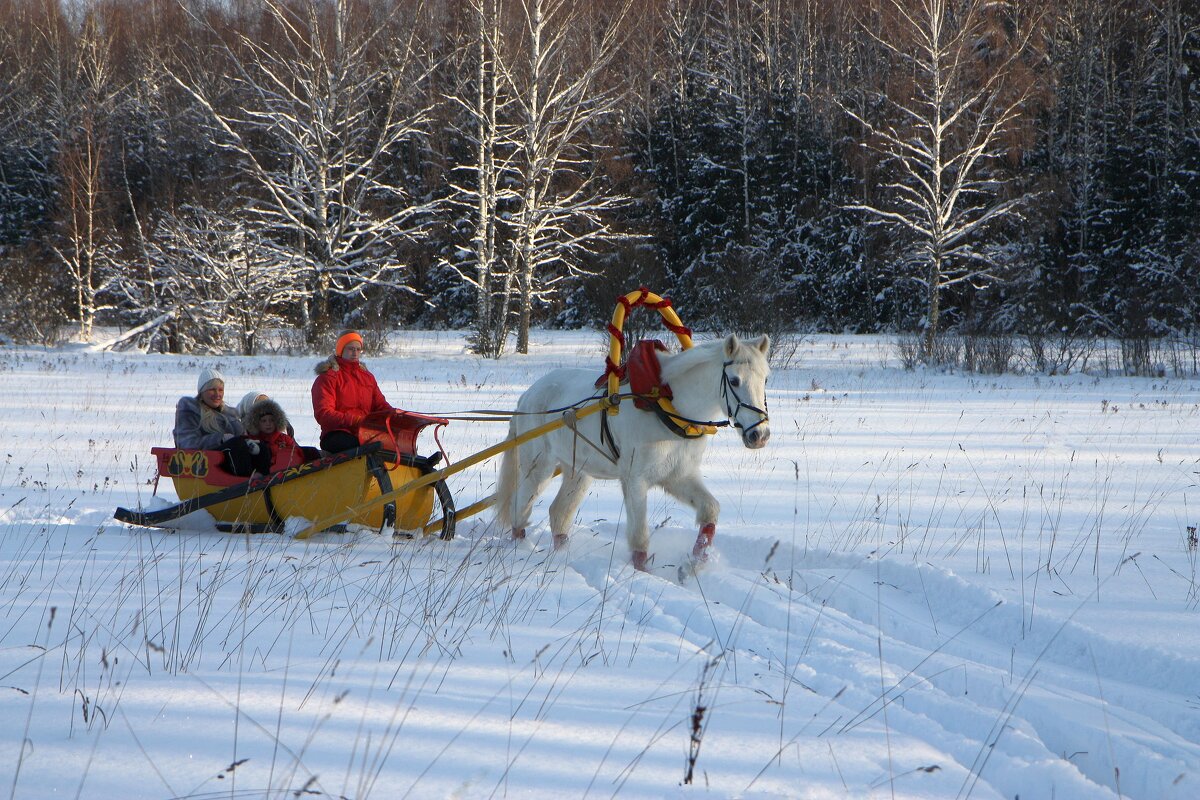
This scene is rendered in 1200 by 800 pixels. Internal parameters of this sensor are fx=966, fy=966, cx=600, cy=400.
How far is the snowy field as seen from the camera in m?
2.61

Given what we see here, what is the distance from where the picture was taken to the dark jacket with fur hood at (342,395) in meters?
6.34

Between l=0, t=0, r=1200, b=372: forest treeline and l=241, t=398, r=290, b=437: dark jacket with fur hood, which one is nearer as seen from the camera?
l=241, t=398, r=290, b=437: dark jacket with fur hood

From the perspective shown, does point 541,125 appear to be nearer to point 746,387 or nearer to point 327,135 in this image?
point 327,135

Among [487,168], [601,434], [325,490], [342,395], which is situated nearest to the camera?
[601,434]

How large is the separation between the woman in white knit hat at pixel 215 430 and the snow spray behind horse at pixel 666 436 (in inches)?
69.9

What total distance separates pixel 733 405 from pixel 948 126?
2357 cm

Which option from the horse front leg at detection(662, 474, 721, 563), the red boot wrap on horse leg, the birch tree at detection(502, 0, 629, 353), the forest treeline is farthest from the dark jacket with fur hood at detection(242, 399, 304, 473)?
the birch tree at detection(502, 0, 629, 353)

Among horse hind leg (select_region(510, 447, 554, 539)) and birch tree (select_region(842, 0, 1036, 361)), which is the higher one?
birch tree (select_region(842, 0, 1036, 361))

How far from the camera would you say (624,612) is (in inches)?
171

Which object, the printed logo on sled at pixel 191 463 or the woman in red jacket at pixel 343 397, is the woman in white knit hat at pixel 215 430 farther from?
the woman in red jacket at pixel 343 397

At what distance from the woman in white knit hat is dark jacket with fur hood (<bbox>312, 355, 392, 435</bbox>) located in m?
0.50

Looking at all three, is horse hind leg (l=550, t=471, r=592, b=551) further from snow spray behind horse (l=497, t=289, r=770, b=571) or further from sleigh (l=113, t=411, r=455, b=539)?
sleigh (l=113, t=411, r=455, b=539)

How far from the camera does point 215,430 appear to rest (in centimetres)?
666

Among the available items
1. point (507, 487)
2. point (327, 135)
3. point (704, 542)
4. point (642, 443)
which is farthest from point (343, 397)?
point (327, 135)
